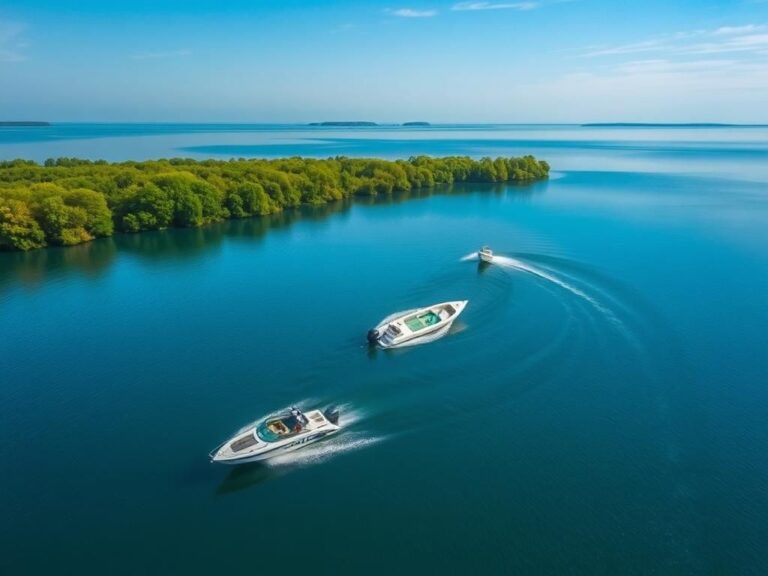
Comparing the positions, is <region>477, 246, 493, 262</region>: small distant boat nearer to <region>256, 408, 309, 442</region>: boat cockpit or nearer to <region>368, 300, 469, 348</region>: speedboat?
<region>368, 300, 469, 348</region>: speedboat

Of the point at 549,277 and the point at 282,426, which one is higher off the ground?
the point at 549,277

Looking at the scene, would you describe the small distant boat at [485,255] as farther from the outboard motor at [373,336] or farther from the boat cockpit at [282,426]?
the boat cockpit at [282,426]

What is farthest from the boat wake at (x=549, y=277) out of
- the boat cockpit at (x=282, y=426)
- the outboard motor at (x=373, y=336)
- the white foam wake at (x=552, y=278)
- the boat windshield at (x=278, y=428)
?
the boat windshield at (x=278, y=428)

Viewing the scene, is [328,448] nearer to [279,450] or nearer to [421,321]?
[279,450]

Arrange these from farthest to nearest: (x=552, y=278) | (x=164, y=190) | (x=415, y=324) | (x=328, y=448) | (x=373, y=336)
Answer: (x=164, y=190) < (x=552, y=278) < (x=415, y=324) < (x=373, y=336) < (x=328, y=448)

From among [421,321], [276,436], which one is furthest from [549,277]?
[276,436]

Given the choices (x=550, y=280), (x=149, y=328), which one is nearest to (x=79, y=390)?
(x=149, y=328)

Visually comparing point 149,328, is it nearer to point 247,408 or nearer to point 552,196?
point 247,408

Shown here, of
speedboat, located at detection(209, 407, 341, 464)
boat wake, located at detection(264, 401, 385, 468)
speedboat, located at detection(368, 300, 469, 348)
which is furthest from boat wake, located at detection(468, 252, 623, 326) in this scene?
speedboat, located at detection(209, 407, 341, 464)
